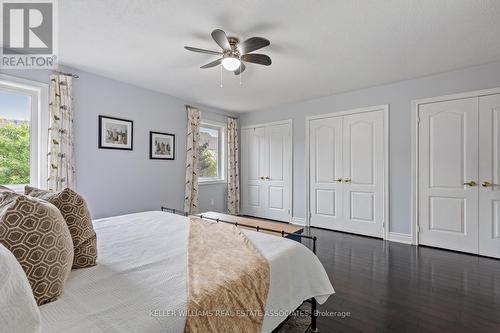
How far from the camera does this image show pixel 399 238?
3.71 meters

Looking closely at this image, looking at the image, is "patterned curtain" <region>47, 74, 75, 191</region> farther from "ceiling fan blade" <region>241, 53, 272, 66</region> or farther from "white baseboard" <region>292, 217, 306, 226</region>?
"white baseboard" <region>292, 217, 306, 226</region>

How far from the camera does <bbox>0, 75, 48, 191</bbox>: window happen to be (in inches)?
108

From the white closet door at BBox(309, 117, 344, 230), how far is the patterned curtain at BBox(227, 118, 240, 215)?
1.76 metres

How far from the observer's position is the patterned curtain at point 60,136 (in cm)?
294

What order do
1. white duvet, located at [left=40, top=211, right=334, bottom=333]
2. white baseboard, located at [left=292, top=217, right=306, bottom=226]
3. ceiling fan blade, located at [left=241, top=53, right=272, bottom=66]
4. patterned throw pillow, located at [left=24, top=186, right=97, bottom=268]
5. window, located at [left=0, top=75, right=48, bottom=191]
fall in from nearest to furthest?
white duvet, located at [left=40, top=211, right=334, bottom=333], patterned throw pillow, located at [left=24, top=186, right=97, bottom=268], ceiling fan blade, located at [left=241, top=53, right=272, bottom=66], window, located at [left=0, top=75, right=48, bottom=191], white baseboard, located at [left=292, top=217, right=306, bottom=226]

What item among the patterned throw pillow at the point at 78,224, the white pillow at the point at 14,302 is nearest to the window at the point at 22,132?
the patterned throw pillow at the point at 78,224

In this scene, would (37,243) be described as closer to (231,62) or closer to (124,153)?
(231,62)

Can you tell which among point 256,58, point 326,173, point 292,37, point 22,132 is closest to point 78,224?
point 256,58

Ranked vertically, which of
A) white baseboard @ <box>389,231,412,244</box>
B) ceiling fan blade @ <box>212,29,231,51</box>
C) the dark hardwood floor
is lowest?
the dark hardwood floor

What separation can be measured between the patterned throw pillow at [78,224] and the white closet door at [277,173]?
13.4 ft

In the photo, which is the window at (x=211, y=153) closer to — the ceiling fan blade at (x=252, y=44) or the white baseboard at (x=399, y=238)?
the ceiling fan blade at (x=252, y=44)

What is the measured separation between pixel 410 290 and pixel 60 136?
429 centimetres

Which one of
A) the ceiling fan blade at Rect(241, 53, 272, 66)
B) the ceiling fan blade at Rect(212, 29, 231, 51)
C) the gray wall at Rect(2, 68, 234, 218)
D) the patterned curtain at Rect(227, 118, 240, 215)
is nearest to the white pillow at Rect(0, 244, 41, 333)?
the ceiling fan blade at Rect(212, 29, 231, 51)

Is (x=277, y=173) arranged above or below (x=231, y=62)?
below
